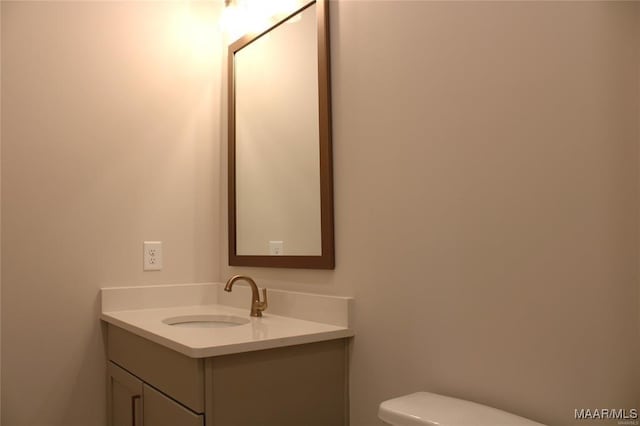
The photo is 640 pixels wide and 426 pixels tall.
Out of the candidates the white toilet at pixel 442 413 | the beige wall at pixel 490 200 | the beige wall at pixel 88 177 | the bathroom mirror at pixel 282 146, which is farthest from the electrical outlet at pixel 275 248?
the white toilet at pixel 442 413

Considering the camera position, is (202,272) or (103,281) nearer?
(103,281)

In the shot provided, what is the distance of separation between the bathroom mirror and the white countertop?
0.15 metres

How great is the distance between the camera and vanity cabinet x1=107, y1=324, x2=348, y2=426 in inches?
54.7

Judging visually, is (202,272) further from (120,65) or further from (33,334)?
(120,65)

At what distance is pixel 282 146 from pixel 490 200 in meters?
0.96

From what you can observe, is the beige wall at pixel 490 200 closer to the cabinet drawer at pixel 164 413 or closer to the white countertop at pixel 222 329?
the white countertop at pixel 222 329

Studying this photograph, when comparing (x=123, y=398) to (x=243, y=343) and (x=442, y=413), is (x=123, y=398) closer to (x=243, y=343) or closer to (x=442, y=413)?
(x=243, y=343)

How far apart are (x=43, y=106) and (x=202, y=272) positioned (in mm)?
888

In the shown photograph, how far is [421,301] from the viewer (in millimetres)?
1449

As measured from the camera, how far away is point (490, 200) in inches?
50.3

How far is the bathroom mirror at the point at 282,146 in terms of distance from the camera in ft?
5.89

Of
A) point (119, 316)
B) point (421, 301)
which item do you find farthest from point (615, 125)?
point (119, 316)

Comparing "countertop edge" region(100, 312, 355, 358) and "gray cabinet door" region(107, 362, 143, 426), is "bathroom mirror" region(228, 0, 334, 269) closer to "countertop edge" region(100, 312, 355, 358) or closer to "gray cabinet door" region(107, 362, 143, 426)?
"countertop edge" region(100, 312, 355, 358)

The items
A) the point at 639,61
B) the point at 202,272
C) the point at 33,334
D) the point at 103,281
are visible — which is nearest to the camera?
the point at 639,61
